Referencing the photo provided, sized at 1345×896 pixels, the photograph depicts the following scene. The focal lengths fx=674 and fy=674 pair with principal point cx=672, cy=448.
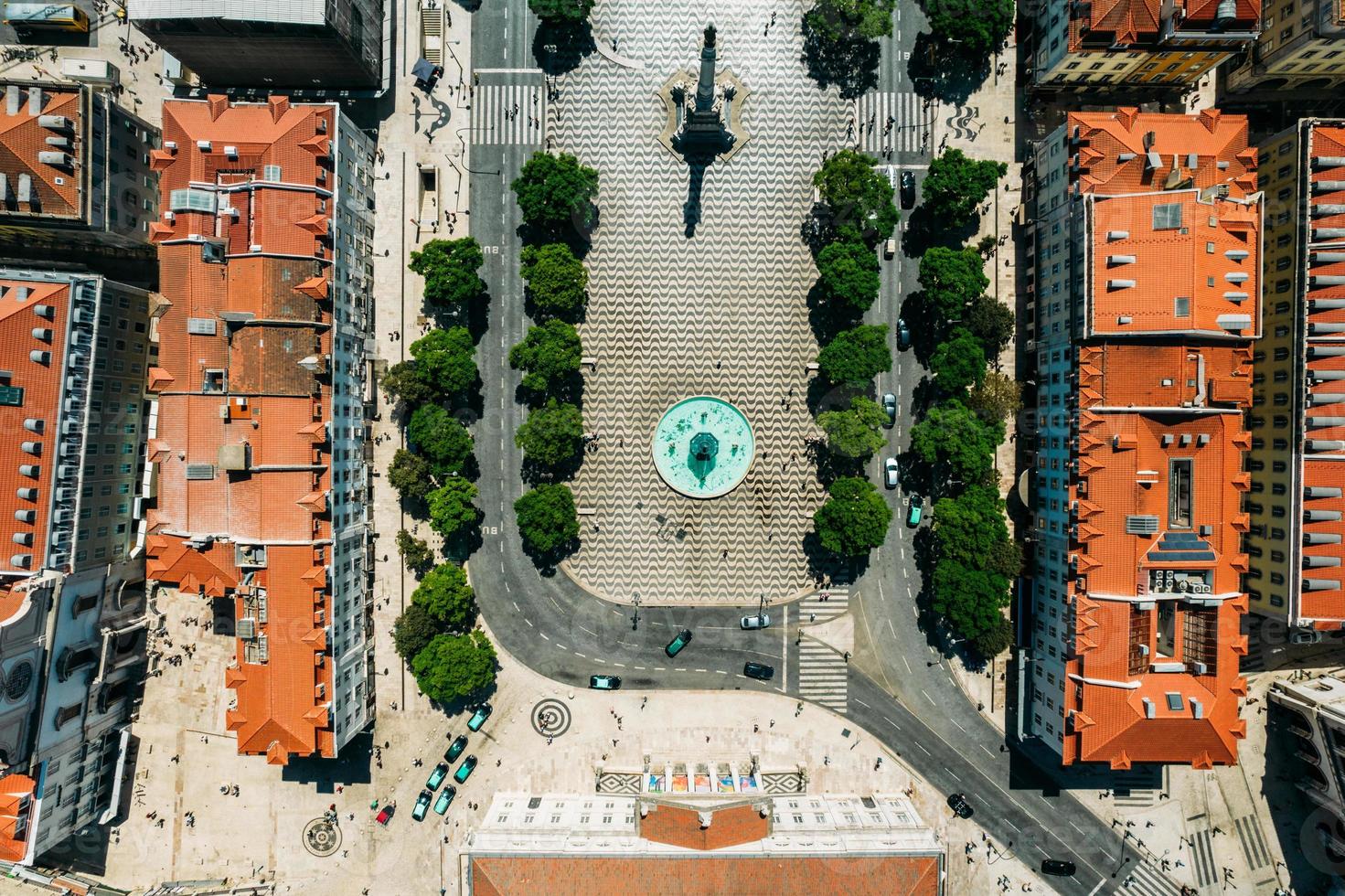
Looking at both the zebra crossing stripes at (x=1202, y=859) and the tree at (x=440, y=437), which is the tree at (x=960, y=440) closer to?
the zebra crossing stripes at (x=1202, y=859)

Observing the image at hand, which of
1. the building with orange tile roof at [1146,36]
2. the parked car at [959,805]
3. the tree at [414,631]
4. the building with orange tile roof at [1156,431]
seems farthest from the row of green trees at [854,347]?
the tree at [414,631]

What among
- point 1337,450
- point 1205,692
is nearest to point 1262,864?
point 1205,692

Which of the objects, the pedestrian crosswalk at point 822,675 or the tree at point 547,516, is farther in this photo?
the pedestrian crosswalk at point 822,675

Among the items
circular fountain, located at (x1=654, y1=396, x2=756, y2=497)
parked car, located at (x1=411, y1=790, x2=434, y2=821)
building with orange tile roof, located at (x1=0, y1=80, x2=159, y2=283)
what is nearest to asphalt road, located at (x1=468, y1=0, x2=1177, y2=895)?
circular fountain, located at (x1=654, y1=396, x2=756, y2=497)

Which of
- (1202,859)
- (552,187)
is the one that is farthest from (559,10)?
(1202,859)

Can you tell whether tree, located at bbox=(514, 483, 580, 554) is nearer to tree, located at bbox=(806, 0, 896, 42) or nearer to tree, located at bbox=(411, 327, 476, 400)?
tree, located at bbox=(411, 327, 476, 400)

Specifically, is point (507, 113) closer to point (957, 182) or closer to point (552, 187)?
point (552, 187)

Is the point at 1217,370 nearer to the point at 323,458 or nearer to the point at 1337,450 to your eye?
the point at 1337,450
